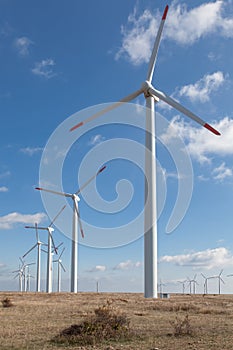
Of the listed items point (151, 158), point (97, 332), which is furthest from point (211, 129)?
point (97, 332)

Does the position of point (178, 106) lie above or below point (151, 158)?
above

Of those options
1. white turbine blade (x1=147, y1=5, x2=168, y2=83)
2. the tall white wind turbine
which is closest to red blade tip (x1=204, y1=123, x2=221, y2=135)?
the tall white wind turbine

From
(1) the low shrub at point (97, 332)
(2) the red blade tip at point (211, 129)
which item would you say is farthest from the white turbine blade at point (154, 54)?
(1) the low shrub at point (97, 332)

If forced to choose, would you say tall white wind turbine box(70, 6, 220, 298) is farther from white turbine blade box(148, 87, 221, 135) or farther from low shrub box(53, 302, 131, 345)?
low shrub box(53, 302, 131, 345)

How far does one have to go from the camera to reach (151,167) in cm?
5247

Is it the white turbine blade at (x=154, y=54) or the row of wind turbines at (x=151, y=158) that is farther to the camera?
the white turbine blade at (x=154, y=54)

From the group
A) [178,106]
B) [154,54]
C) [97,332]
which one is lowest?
[97,332]

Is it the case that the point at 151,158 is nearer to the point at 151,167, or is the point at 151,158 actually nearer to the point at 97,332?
the point at 151,167

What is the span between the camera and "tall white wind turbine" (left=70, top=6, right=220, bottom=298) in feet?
163

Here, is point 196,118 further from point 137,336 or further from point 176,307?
point 137,336

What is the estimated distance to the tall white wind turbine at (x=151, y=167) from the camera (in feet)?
163

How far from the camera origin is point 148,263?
4962cm

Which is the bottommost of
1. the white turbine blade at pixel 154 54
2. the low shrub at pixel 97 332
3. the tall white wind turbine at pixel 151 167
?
the low shrub at pixel 97 332

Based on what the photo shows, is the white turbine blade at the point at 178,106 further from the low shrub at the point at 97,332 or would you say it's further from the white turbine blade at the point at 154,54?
the low shrub at the point at 97,332
